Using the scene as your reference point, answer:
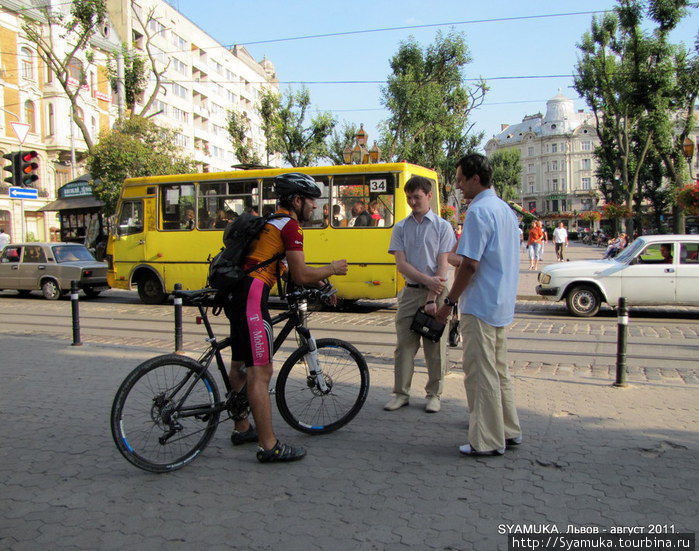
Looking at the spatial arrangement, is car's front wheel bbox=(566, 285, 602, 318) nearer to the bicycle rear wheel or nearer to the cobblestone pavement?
the cobblestone pavement

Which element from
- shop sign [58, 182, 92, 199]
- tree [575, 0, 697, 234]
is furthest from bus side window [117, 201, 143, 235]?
tree [575, 0, 697, 234]

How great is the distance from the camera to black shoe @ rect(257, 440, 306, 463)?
3.91 metres

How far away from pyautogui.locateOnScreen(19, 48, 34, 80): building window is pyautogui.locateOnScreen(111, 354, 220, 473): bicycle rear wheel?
44.7 m

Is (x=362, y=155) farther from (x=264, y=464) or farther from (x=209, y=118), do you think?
(x=209, y=118)

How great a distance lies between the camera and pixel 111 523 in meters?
3.18

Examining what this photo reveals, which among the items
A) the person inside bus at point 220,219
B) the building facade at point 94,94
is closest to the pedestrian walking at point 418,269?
the person inside bus at point 220,219

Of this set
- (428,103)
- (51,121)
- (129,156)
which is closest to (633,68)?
(428,103)

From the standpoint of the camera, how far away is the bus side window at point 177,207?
13.9m

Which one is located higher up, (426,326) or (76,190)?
(76,190)

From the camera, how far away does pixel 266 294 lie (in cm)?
389

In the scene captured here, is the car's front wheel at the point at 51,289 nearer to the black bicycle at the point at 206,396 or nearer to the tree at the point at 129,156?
the tree at the point at 129,156

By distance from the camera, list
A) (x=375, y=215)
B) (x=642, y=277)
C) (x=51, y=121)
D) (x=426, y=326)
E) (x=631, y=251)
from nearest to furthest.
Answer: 1. (x=426, y=326)
2. (x=642, y=277)
3. (x=631, y=251)
4. (x=375, y=215)
5. (x=51, y=121)

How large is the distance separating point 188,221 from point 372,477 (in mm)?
11108

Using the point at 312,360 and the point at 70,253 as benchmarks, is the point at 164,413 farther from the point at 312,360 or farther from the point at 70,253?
the point at 70,253
